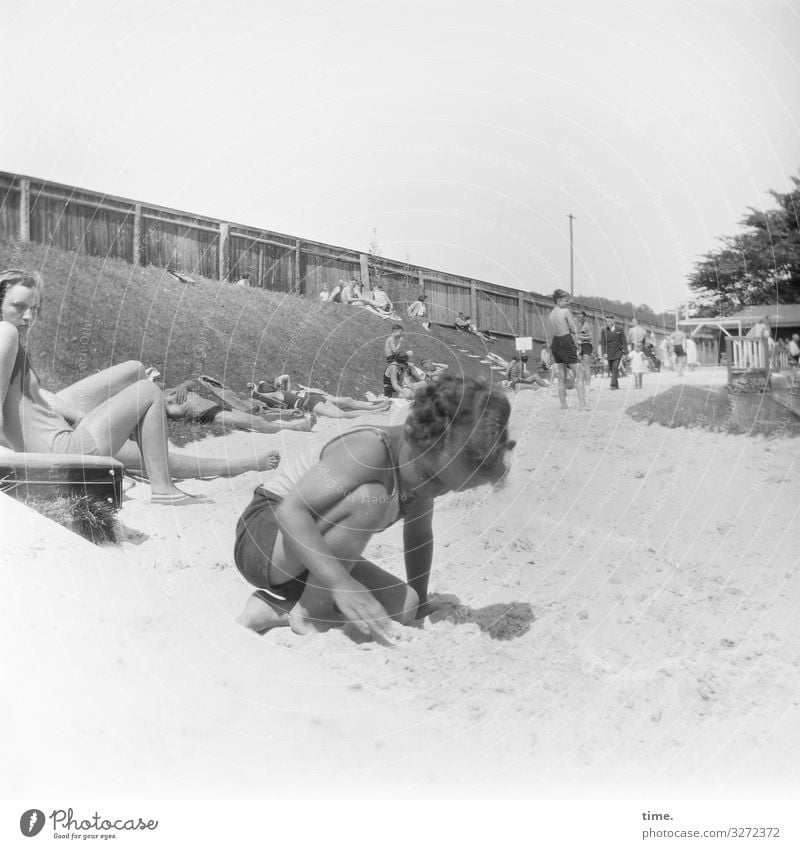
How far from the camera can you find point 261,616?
270 centimetres

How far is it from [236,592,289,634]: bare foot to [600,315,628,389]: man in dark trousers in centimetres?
141

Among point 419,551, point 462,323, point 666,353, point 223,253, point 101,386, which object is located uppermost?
point 223,253

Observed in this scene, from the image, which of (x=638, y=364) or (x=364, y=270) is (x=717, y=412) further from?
(x=364, y=270)

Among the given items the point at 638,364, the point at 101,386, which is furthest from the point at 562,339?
the point at 101,386

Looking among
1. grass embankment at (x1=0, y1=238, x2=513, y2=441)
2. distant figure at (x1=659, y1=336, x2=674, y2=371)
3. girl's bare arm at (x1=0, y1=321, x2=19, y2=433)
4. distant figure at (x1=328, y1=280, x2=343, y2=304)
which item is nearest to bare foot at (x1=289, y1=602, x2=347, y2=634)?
grass embankment at (x1=0, y1=238, x2=513, y2=441)

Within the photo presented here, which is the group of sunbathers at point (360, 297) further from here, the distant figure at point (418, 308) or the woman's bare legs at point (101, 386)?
the woman's bare legs at point (101, 386)

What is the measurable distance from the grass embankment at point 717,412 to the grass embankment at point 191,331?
2.67 feet

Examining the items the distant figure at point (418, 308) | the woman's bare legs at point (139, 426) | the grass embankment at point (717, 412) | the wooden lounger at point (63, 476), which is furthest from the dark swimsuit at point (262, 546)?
the grass embankment at point (717, 412)

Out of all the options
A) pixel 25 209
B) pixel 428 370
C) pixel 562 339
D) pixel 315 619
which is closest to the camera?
pixel 315 619

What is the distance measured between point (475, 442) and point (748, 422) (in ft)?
3.71

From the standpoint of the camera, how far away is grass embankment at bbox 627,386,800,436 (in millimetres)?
3004

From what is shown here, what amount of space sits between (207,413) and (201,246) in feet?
2.03

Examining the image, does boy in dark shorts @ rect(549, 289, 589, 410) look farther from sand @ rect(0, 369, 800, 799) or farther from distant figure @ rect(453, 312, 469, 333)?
distant figure @ rect(453, 312, 469, 333)

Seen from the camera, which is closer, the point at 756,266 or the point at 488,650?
the point at 488,650
